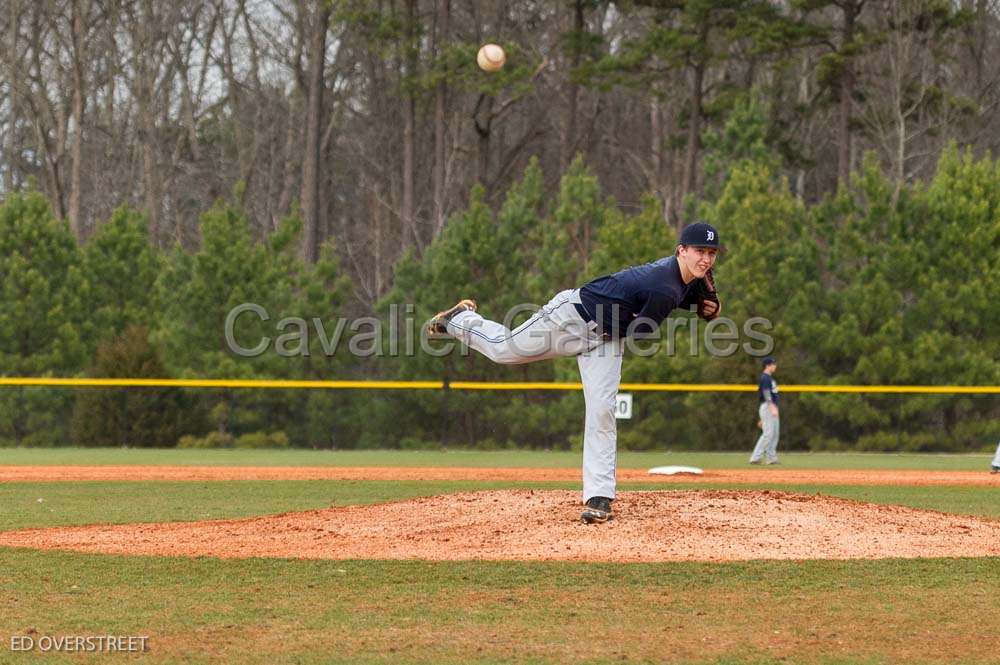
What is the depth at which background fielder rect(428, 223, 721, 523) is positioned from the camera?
7605 mm

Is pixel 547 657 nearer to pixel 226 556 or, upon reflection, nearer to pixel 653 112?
pixel 226 556

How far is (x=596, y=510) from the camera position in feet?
25.7

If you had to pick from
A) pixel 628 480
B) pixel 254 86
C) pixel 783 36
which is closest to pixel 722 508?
pixel 628 480

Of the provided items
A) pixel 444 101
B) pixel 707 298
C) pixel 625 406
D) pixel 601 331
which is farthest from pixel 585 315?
pixel 444 101

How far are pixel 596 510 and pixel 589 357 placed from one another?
0.94 metres

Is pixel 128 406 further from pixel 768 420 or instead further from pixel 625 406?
pixel 768 420

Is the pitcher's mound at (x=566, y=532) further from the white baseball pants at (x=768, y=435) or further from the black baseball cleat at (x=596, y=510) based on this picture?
the white baseball pants at (x=768, y=435)

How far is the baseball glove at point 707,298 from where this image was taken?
7.82 m

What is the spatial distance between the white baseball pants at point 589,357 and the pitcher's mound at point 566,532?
0.36m

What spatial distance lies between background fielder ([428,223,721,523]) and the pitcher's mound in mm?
436

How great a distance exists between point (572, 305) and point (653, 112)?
35.3 meters

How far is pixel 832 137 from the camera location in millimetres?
42156

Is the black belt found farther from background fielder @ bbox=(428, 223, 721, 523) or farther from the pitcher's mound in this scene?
the pitcher's mound

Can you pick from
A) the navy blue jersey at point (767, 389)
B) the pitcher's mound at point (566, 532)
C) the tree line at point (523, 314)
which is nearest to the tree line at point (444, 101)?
the tree line at point (523, 314)
